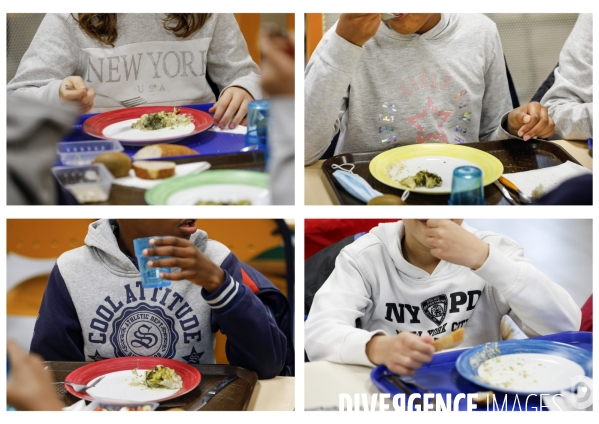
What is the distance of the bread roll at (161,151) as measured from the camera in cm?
123

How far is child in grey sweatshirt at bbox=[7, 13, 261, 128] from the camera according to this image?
1.48 m

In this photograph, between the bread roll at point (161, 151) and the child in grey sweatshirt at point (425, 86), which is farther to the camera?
the child in grey sweatshirt at point (425, 86)

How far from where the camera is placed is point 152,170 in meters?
1.18

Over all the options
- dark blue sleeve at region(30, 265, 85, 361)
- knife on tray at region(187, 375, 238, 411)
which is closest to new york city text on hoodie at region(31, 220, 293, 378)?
dark blue sleeve at region(30, 265, 85, 361)

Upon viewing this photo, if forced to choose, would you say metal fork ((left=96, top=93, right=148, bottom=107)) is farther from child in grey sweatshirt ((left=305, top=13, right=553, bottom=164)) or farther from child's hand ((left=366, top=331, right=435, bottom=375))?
child's hand ((left=366, top=331, right=435, bottom=375))

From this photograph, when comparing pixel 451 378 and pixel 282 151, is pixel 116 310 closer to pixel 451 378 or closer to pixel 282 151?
pixel 282 151

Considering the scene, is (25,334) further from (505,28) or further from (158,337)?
(505,28)

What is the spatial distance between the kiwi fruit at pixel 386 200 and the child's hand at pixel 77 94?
604mm

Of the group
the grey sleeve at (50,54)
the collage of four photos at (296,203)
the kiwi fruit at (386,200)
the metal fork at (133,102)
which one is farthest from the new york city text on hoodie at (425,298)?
the grey sleeve at (50,54)

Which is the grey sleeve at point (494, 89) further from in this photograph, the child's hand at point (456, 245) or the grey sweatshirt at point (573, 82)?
→ the child's hand at point (456, 245)

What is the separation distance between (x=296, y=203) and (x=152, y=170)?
0.87 feet

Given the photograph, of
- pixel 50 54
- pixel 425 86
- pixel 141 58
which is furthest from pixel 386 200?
pixel 50 54

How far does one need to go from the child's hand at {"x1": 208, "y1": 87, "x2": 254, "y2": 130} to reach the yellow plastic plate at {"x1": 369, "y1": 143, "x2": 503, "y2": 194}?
30 cm
